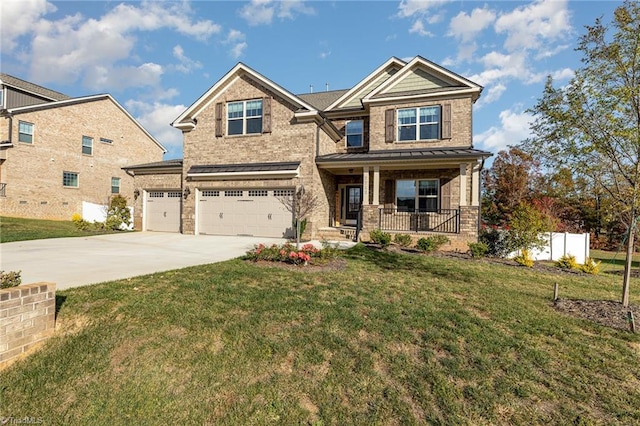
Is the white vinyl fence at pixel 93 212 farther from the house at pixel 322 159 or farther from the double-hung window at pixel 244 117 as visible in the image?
the double-hung window at pixel 244 117

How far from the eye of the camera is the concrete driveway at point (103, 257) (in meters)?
6.77

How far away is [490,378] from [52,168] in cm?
2850

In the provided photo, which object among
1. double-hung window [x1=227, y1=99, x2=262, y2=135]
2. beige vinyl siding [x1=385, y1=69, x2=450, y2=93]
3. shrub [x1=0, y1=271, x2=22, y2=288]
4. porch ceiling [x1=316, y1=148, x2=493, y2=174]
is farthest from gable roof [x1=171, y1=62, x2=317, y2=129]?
shrub [x1=0, y1=271, x2=22, y2=288]

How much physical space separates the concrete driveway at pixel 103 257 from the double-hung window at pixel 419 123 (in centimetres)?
958

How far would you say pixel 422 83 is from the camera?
51.7 feet

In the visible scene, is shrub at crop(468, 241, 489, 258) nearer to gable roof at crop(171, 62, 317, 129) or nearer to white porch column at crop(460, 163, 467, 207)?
white porch column at crop(460, 163, 467, 207)

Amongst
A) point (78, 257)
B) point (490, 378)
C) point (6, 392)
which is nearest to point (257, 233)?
point (78, 257)

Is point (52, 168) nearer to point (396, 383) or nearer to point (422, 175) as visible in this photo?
point (422, 175)

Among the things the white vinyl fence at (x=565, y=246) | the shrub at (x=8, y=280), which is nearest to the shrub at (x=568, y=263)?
the white vinyl fence at (x=565, y=246)

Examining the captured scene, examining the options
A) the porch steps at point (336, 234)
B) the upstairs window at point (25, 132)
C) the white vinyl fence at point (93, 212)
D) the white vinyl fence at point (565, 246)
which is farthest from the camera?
the white vinyl fence at point (93, 212)

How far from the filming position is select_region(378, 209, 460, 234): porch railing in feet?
45.7

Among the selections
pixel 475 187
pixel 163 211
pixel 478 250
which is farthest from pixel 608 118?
pixel 163 211

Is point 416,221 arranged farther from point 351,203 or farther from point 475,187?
point 351,203

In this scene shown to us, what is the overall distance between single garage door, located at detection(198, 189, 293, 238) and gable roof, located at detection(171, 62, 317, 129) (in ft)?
13.0
